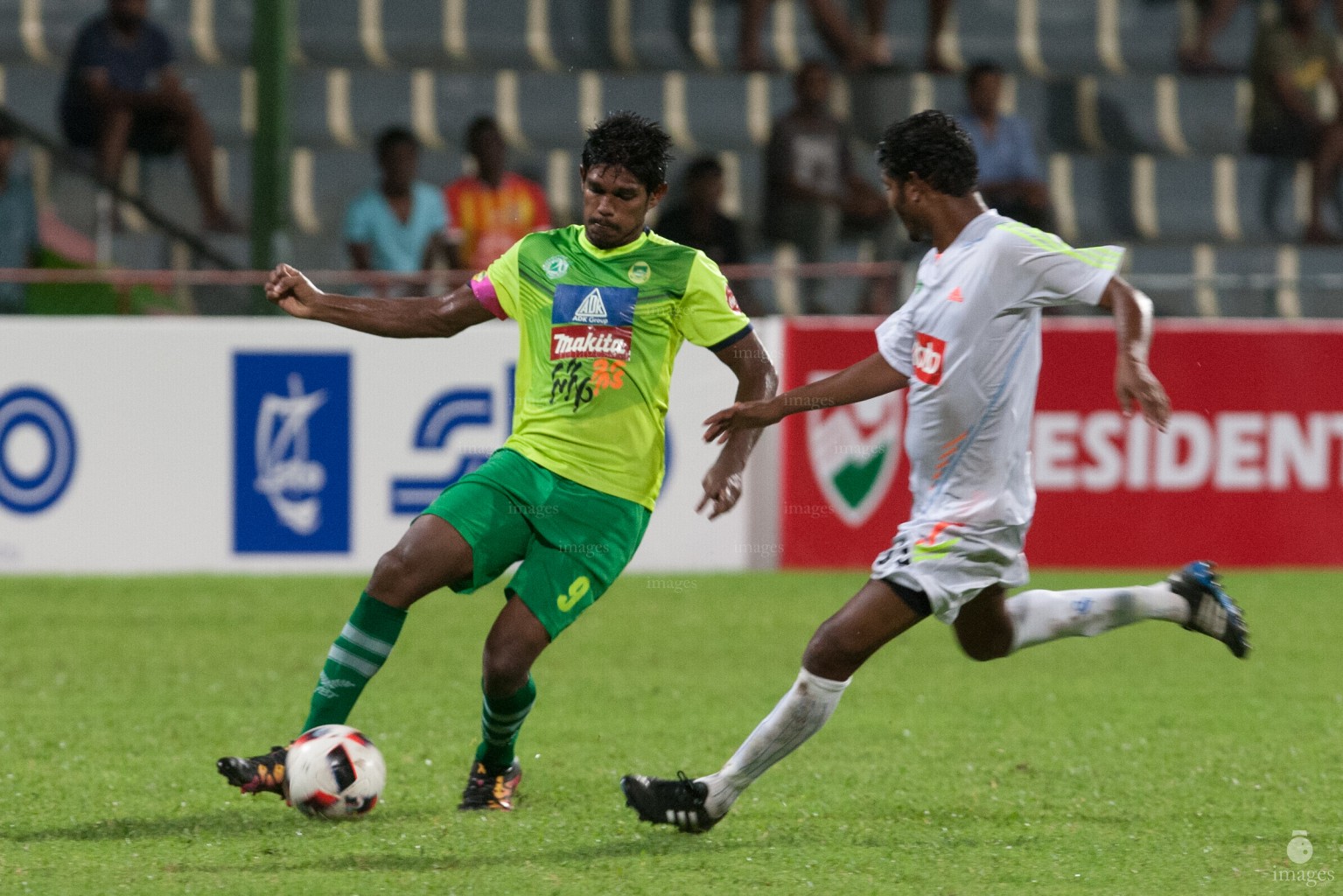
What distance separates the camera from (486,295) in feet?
18.3

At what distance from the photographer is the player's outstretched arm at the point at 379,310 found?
543 centimetres

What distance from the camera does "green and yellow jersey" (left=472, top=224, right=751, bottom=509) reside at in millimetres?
5492

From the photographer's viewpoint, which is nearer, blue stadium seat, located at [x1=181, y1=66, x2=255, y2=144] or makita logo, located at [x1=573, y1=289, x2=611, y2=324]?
makita logo, located at [x1=573, y1=289, x2=611, y2=324]

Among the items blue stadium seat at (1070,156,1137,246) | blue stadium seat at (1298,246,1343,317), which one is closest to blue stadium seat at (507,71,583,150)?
blue stadium seat at (1070,156,1137,246)

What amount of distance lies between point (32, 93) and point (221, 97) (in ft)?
4.65

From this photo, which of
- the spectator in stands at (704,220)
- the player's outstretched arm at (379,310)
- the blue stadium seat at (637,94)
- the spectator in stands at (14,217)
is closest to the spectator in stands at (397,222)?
the spectator in stands at (704,220)

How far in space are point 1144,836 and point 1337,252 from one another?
10.2 meters

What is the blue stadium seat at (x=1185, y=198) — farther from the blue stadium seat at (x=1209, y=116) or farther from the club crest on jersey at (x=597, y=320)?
the club crest on jersey at (x=597, y=320)

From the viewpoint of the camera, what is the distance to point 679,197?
12867mm

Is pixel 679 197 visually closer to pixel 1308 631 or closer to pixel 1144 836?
pixel 1308 631

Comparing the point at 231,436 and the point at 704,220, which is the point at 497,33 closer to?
the point at 704,220

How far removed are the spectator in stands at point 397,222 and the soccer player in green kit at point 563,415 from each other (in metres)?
6.62

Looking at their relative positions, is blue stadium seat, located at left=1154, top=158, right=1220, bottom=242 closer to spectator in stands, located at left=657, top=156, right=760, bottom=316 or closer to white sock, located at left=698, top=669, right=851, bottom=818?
spectator in stands, located at left=657, top=156, right=760, bottom=316

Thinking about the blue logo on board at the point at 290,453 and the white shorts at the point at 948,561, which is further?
the blue logo on board at the point at 290,453
